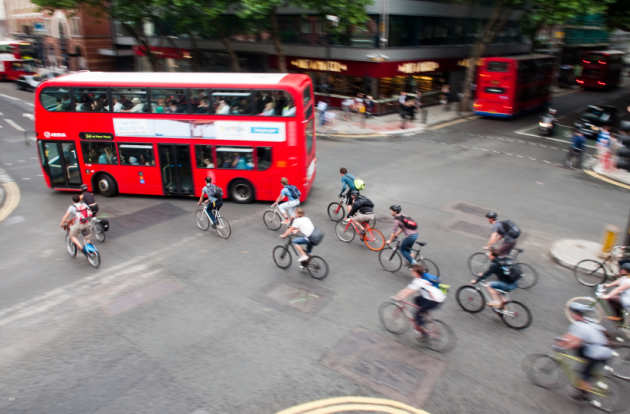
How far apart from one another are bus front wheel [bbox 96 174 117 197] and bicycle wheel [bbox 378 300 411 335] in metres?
11.0

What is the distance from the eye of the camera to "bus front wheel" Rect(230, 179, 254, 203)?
47.9ft

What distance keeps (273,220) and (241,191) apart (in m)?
2.53

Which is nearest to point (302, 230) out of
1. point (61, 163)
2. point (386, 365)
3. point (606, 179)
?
point (386, 365)

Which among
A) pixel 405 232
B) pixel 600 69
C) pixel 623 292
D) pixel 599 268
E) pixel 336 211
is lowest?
pixel 599 268

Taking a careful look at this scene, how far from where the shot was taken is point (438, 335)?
7793mm

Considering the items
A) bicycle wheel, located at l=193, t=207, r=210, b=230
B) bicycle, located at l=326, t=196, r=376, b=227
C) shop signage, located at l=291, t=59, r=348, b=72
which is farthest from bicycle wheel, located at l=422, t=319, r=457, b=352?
shop signage, located at l=291, t=59, r=348, b=72

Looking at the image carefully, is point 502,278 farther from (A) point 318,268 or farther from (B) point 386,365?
(A) point 318,268

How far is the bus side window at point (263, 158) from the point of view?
14.0 m

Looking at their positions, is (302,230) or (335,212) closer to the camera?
(302,230)

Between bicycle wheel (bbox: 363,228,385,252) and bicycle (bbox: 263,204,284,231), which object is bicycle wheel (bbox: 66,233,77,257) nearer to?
bicycle (bbox: 263,204,284,231)

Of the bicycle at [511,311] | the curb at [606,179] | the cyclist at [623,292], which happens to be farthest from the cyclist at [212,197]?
the curb at [606,179]

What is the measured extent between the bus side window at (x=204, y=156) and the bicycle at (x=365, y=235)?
5.05 metres

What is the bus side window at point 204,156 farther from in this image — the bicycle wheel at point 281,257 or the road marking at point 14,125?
the road marking at point 14,125

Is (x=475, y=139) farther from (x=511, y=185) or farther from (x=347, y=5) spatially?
(x=347, y=5)
